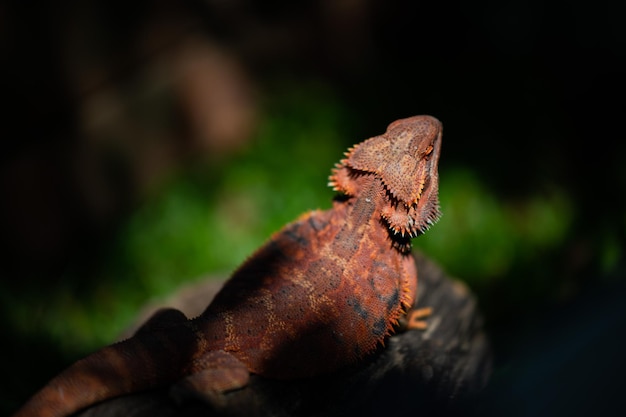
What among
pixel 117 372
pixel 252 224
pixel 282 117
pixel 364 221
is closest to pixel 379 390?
pixel 364 221

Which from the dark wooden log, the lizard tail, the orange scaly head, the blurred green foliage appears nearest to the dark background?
the blurred green foliage

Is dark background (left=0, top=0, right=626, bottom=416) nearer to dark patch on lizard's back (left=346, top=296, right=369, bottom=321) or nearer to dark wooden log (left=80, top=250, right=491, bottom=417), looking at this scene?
dark wooden log (left=80, top=250, right=491, bottom=417)

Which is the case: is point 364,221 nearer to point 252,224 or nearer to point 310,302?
point 310,302

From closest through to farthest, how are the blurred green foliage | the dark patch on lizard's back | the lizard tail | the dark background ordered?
the lizard tail
the dark patch on lizard's back
the dark background
the blurred green foliage

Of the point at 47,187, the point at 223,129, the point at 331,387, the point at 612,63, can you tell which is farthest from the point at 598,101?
the point at 47,187

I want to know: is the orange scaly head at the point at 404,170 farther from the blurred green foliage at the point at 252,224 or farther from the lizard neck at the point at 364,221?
the blurred green foliage at the point at 252,224

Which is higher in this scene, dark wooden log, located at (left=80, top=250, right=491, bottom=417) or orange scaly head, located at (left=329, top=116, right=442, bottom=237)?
orange scaly head, located at (left=329, top=116, right=442, bottom=237)

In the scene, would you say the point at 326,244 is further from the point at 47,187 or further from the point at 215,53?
the point at 215,53
